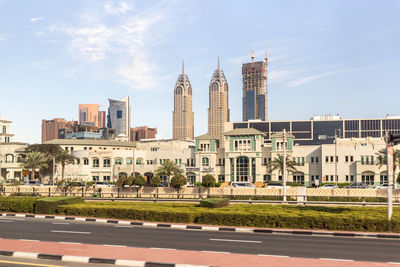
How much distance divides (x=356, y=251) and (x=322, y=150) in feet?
235

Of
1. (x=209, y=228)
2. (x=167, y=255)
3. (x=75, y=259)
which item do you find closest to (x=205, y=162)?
(x=209, y=228)

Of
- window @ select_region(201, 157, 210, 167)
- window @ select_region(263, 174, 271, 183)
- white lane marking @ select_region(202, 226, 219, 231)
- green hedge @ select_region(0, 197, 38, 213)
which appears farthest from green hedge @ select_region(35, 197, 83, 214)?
window @ select_region(201, 157, 210, 167)

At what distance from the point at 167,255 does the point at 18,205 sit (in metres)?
22.7

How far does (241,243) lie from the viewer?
18938 mm

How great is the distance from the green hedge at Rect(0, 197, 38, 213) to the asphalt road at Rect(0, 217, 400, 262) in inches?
339

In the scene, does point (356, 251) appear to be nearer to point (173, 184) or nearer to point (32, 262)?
point (32, 262)

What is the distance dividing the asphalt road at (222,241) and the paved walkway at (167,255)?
45.5 inches

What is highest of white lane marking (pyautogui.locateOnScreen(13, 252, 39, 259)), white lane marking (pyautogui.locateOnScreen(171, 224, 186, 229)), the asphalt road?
white lane marking (pyautogui.locateOnScreen(13, 252, 39, 259))

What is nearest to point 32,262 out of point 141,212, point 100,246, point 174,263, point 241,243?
point 100,246

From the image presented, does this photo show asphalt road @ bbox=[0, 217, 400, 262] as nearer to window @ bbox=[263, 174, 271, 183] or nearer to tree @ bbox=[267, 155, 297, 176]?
tree @ bbox=[267, 155, 297, 176]

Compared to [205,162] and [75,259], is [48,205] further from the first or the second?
[205,162]

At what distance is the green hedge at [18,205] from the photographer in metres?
33.5

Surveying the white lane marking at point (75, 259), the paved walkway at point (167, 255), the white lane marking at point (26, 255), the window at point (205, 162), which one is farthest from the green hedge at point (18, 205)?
the window at point (205, 162)

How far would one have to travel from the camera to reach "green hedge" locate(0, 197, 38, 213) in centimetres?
3353
